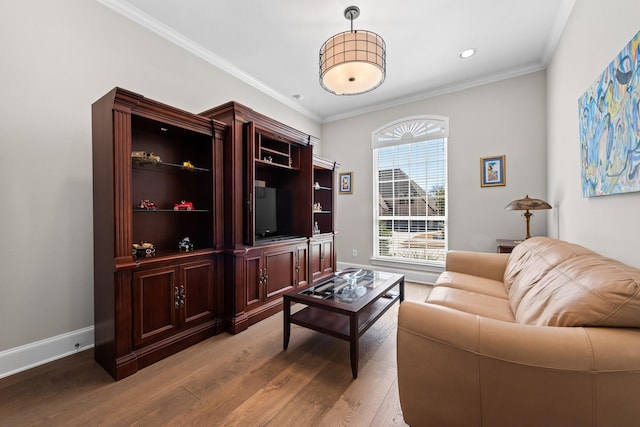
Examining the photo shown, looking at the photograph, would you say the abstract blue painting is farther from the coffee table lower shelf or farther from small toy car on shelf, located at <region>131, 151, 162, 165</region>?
small toy car on shelf, located at <region>131, 151, 162, 165</region>

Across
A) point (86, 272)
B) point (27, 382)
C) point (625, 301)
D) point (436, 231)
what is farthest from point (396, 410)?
point (436, 231)

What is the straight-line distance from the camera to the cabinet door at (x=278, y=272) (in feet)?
9.39

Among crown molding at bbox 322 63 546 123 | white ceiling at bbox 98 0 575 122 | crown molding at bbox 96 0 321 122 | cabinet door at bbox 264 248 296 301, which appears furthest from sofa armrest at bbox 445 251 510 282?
crown molding at bbox 96 0 321 122

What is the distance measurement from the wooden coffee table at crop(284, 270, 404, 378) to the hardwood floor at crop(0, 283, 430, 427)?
8.0 inches

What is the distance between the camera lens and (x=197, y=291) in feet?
7.65

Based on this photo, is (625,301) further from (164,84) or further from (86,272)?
(164,84)

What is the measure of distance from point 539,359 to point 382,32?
3015mm

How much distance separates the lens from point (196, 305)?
2320 mm

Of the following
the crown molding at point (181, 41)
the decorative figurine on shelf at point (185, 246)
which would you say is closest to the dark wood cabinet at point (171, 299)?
the decorative figurine on shelf at point (185, 246)

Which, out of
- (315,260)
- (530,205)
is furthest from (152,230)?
(530,205)

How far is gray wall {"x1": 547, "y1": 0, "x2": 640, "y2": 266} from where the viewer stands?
1.46 meters

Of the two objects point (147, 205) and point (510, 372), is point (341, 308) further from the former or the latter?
point (147, 205)

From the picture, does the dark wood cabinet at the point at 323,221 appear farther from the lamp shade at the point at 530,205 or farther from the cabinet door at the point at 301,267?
the lamp shade at the point at 530,205

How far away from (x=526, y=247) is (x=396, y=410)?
1.81 metres
